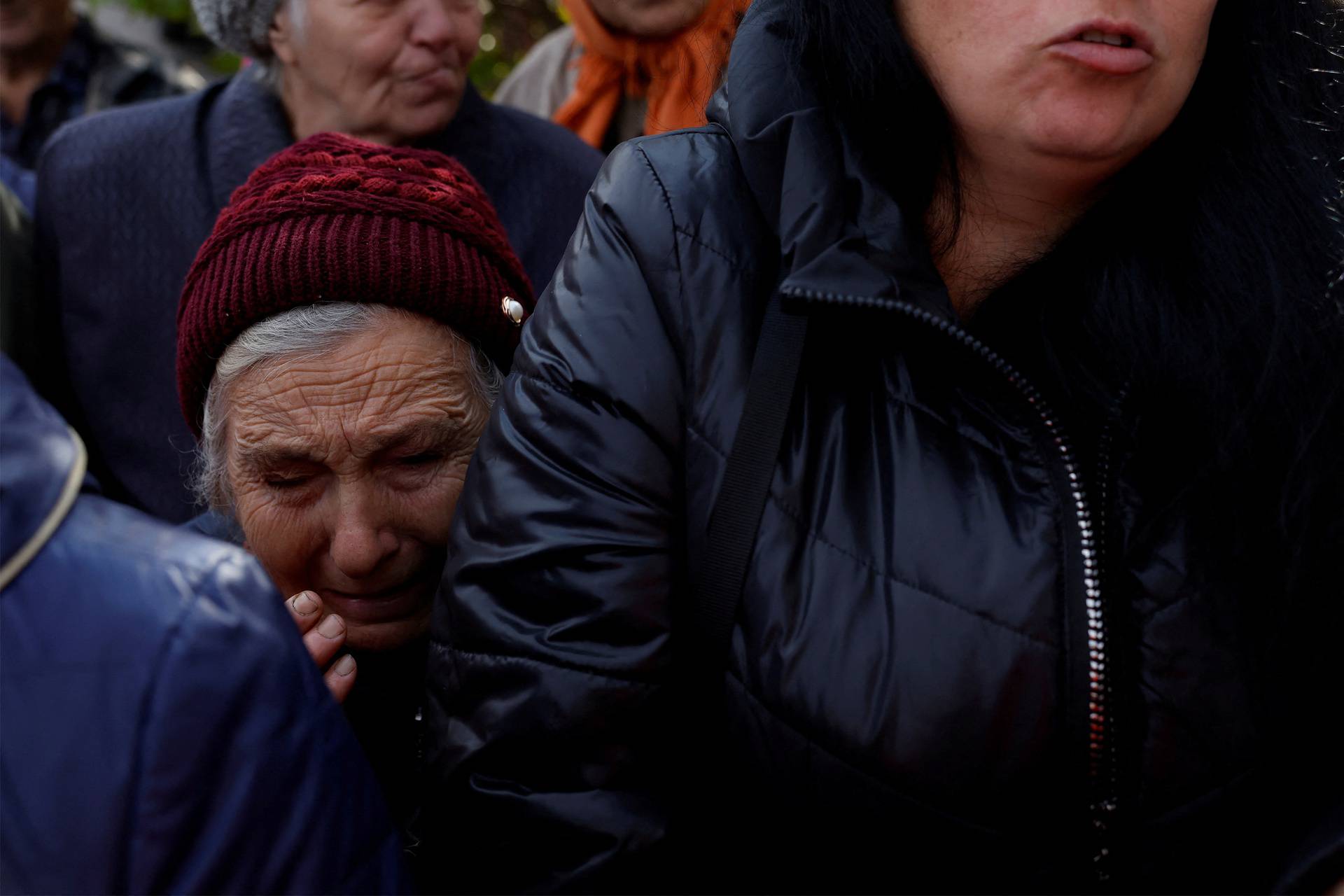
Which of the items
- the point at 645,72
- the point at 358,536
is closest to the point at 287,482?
the point at 358,536

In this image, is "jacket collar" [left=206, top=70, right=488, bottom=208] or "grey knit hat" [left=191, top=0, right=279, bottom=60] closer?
"jacket collar" [left=206, top=70, right=488, bottom=208]

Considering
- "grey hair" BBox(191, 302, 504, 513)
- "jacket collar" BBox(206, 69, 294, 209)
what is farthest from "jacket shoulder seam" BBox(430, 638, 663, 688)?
"jacket collar" BBox(206, 69, 294, 209)

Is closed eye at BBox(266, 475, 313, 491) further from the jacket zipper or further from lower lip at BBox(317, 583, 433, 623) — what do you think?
the jacket zipper

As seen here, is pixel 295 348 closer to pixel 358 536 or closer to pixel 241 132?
pixel 358 536

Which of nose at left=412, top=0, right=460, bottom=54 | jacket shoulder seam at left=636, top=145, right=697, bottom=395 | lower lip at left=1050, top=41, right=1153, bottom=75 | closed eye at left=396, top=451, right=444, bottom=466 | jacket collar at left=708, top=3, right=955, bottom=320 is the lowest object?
closed eye at left=396, top=451, right=444, bottom=466

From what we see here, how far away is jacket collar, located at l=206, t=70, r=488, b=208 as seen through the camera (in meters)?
2.80

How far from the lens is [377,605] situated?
2.03 metres

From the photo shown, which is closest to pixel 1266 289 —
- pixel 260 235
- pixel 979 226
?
pixel 979 226

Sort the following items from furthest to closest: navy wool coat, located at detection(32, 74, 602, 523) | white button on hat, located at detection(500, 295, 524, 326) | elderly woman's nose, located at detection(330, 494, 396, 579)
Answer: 1. navy wool coat, located at detection(32, 74, 602, 523)
2. white button on hat, located at detection(500, 295, 524, 326)
3. elderly woman's nose, located at detection(330, 494, 396, 579)

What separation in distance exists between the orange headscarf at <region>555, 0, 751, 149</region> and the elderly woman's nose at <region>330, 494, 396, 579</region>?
4.27ft

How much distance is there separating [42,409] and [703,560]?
0.67 meters

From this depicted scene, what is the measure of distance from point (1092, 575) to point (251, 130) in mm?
2167

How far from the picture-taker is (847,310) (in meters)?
1.44

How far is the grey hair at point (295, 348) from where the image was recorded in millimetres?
1998
